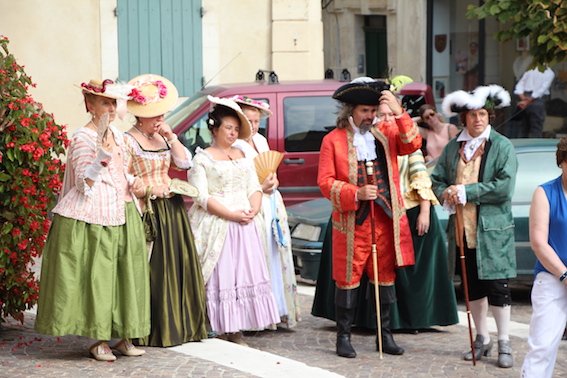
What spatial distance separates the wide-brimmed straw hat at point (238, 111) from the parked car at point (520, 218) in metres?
2.09

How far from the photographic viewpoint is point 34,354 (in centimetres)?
671

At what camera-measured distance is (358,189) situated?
7094mm

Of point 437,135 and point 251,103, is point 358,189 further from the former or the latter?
point 437,135

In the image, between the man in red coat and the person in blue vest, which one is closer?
the person in blue vest

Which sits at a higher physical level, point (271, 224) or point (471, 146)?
point (471, 146)

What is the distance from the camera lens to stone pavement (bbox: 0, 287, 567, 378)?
20.8ft

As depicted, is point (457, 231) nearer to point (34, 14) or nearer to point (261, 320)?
point (261, 320)

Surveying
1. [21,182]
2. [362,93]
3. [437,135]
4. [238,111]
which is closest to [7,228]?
[21,182]

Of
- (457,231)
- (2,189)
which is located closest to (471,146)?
(457,231)

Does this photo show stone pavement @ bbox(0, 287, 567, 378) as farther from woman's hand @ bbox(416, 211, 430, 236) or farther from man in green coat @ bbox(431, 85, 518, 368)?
woman's hand @ bbox(416, 211, 430, 236)

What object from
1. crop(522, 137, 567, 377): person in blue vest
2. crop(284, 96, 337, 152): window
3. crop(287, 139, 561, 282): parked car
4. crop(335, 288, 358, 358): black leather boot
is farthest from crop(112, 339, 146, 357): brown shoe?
crop(284, 96, 337, 152): window

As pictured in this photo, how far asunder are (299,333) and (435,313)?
1067mm

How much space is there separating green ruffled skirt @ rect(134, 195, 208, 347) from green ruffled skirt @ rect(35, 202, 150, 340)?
19.0 inches

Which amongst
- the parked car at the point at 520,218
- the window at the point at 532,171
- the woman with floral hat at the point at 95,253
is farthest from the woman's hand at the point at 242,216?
the window at the point at 532,171
